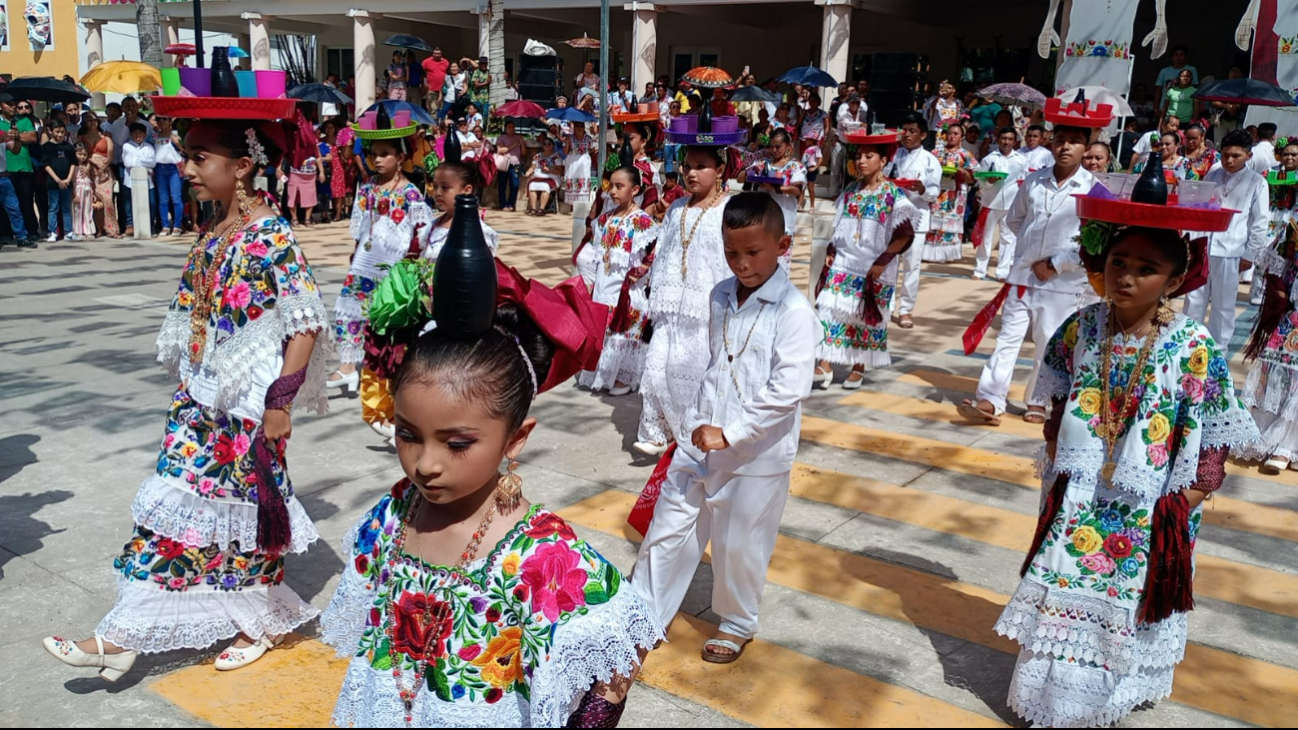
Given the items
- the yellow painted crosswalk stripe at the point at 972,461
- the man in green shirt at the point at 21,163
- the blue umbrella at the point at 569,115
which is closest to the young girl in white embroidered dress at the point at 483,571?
the yellow painted crosswalk stripe at the point at 972,461

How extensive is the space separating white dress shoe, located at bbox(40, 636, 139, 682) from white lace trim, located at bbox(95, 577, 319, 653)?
0.14ft

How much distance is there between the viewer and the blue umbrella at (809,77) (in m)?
19.4

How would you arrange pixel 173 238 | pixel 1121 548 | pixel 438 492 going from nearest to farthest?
1. pixel 438 492
2. pixel 1121 548
3. pixel 173 238

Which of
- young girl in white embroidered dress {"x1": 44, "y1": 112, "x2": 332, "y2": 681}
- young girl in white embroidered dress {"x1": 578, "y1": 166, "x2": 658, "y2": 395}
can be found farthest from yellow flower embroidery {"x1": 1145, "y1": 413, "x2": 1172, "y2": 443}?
young girl in white embroidered dress {"x1": 578, "y1": 166, "x2": 658, "y2": 395}

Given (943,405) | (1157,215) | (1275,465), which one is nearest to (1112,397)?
(1157,215)

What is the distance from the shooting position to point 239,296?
3.84 m

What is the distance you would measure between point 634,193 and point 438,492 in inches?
250

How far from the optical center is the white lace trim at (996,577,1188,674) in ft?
11.4

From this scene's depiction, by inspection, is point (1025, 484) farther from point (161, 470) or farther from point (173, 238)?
point (173, 238)

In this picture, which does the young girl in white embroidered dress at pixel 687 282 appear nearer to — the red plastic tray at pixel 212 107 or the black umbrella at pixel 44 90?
the red plastic tray at pixel 212 107

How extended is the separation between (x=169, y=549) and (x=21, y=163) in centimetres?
1414

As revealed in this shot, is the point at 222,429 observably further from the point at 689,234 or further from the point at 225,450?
the point at 689,234

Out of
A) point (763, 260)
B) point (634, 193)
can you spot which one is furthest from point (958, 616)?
point (634, 193)

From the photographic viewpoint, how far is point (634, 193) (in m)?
8.29
